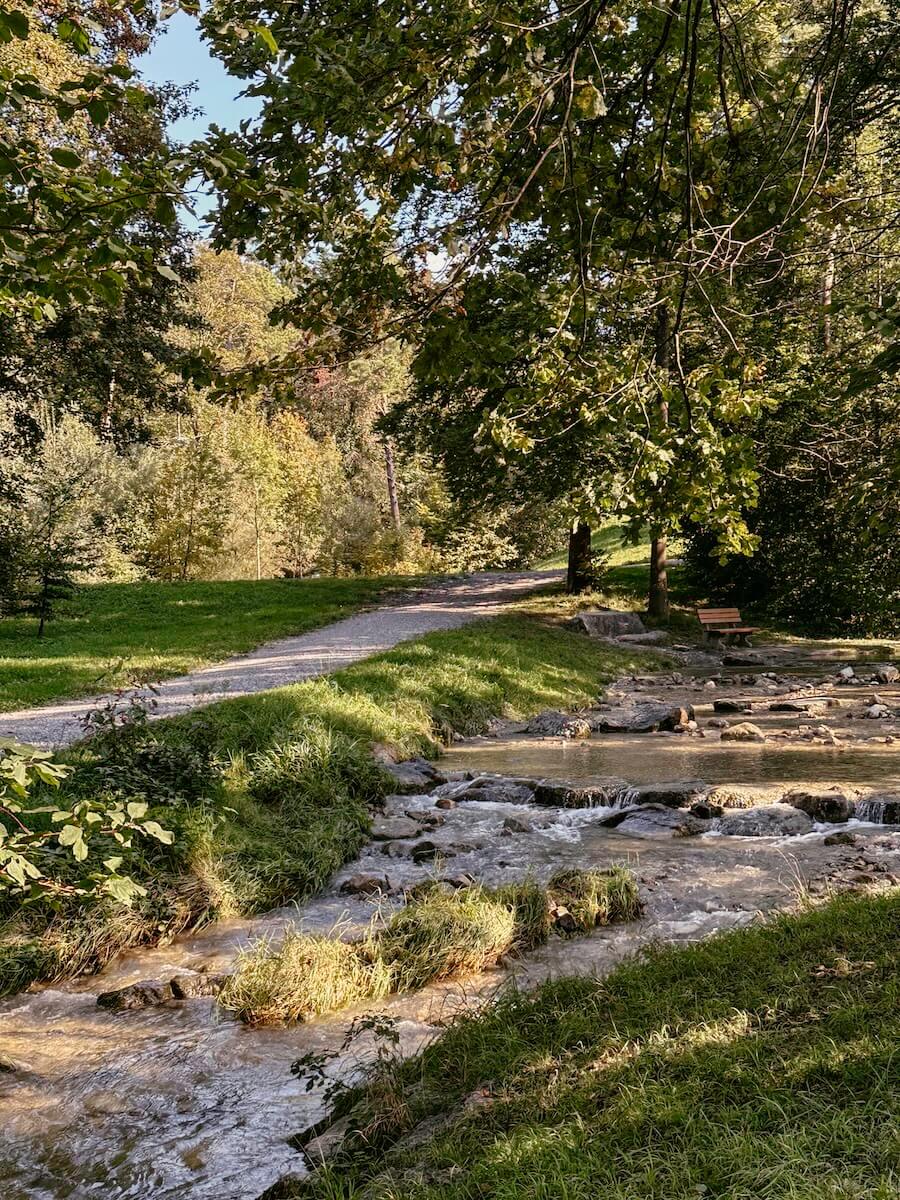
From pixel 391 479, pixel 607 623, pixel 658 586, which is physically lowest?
pixel 607 623

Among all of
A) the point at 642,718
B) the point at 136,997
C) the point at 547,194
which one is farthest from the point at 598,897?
the point at 642,718

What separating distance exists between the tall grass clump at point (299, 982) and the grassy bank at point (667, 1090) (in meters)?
1.04

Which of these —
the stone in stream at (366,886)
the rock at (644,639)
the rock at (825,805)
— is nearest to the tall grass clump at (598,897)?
the stone in stream at (366,886)

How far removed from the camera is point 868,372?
→ 381 centimetres

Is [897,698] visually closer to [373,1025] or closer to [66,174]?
[373,1025]

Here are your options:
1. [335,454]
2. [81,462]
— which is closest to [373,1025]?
[81,462]

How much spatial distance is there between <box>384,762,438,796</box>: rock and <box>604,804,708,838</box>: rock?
2430 millimetres

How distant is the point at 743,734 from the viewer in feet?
40.2

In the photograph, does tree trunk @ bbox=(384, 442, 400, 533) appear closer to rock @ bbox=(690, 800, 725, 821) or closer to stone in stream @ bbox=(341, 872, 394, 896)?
rock @ bbox=(690, 800, 725, 821)

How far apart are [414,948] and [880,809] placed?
5.14 metres

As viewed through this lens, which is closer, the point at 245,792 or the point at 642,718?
the point at 245,792

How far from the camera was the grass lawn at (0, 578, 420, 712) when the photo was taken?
13828 mm

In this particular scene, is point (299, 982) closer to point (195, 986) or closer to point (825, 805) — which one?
point (195, 986)

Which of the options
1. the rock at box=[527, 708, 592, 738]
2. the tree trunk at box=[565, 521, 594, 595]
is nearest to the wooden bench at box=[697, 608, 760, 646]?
the tree trunk at box=[565, 521, 594, 595]
